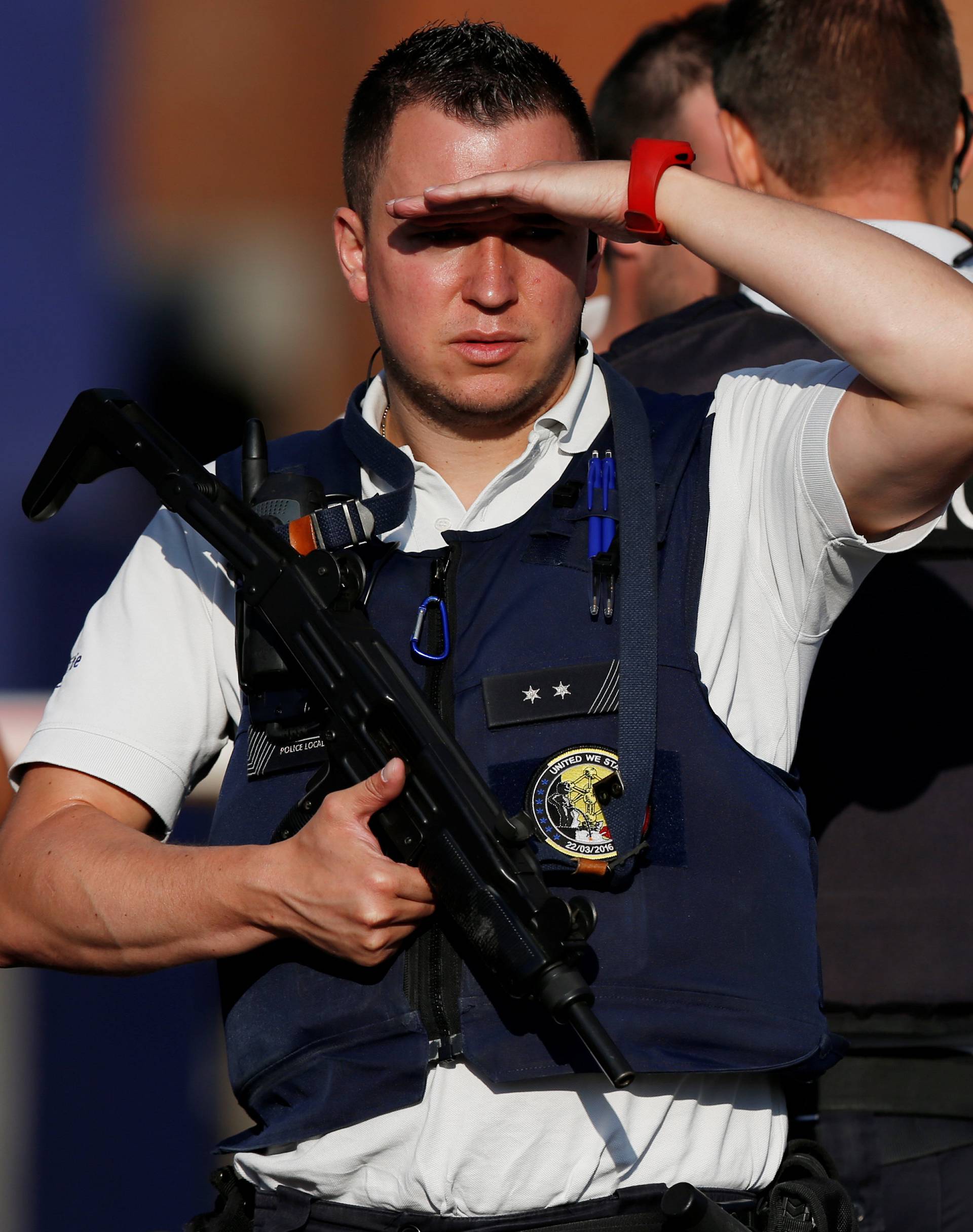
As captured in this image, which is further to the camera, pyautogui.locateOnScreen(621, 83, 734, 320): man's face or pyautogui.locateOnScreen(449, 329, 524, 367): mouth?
pyautogui.locateOnScreen(621, 83, 734, 320): man's face

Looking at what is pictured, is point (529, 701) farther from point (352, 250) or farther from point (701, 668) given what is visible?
point (352, 250)

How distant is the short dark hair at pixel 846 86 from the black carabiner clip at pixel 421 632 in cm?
124

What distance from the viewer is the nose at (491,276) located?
2.04 meters

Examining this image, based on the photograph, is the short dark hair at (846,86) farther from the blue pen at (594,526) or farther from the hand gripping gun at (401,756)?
the hand gripping gun at (401,756)

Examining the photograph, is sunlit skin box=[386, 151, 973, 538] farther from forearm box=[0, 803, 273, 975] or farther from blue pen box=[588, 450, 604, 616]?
forearm box=[0, 803, 273, 975]

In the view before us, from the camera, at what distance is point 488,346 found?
208 cm

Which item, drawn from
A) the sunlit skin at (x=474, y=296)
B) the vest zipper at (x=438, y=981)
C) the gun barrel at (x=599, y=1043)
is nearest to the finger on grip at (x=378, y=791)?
the vest zipper at (x=438, y=981)

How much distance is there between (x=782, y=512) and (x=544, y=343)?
0.44 metres

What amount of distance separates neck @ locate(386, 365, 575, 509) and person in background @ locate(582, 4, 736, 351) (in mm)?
1352

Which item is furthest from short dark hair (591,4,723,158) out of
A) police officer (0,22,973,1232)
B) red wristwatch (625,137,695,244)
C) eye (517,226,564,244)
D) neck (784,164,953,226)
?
red wristwatch (625,137,695,244)

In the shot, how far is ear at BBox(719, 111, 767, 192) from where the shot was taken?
9.18ft

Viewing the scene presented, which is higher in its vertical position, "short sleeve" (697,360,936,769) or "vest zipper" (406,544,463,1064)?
"short sleeve" (697,360,936,769)

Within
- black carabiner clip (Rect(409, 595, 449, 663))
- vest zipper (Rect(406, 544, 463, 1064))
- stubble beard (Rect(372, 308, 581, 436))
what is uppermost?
stubble beard (Rect(372, 308, 581, 436))

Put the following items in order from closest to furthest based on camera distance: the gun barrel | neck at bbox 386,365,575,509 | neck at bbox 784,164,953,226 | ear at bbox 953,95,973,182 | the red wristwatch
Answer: the gun barrel → the red wristwatch → neck at bbox 386,365,575,509 → neck at bbox 784,164,953,226 → ear at bbox 953,95,973,182
